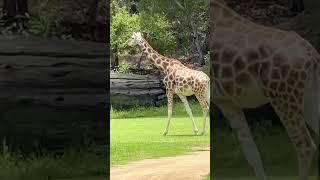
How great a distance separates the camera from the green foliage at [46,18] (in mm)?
4109

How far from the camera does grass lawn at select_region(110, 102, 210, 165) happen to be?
959 centimetres

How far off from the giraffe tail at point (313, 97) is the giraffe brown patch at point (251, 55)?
0.43 metres

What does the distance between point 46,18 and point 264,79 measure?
169 centimetres

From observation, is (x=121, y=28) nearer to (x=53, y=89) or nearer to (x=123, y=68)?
(x=123, y=68)

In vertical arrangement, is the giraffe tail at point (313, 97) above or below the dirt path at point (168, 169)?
above

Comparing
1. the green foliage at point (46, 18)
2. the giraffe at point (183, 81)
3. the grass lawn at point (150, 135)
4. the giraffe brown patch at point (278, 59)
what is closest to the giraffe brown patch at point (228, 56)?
the giraffe brown patch at point (278, 59)

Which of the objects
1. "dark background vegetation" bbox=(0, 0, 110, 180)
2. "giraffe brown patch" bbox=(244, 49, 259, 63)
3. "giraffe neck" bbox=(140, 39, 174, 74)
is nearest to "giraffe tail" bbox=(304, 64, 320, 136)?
"giraffe brown patch" bbox=(244, 49, 259, 63)

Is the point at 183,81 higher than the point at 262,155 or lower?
lower

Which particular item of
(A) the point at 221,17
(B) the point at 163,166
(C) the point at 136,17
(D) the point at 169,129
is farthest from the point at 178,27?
(A) the point at 221,17

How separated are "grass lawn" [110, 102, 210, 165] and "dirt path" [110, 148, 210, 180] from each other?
11.5 inches

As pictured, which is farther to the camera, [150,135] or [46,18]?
[150,135]

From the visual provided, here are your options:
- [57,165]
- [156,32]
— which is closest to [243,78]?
[57,165]

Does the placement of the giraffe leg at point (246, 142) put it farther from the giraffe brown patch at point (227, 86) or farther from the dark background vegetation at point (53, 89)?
the dark background vegetation at point (53, 89)

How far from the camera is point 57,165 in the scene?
414 cm
